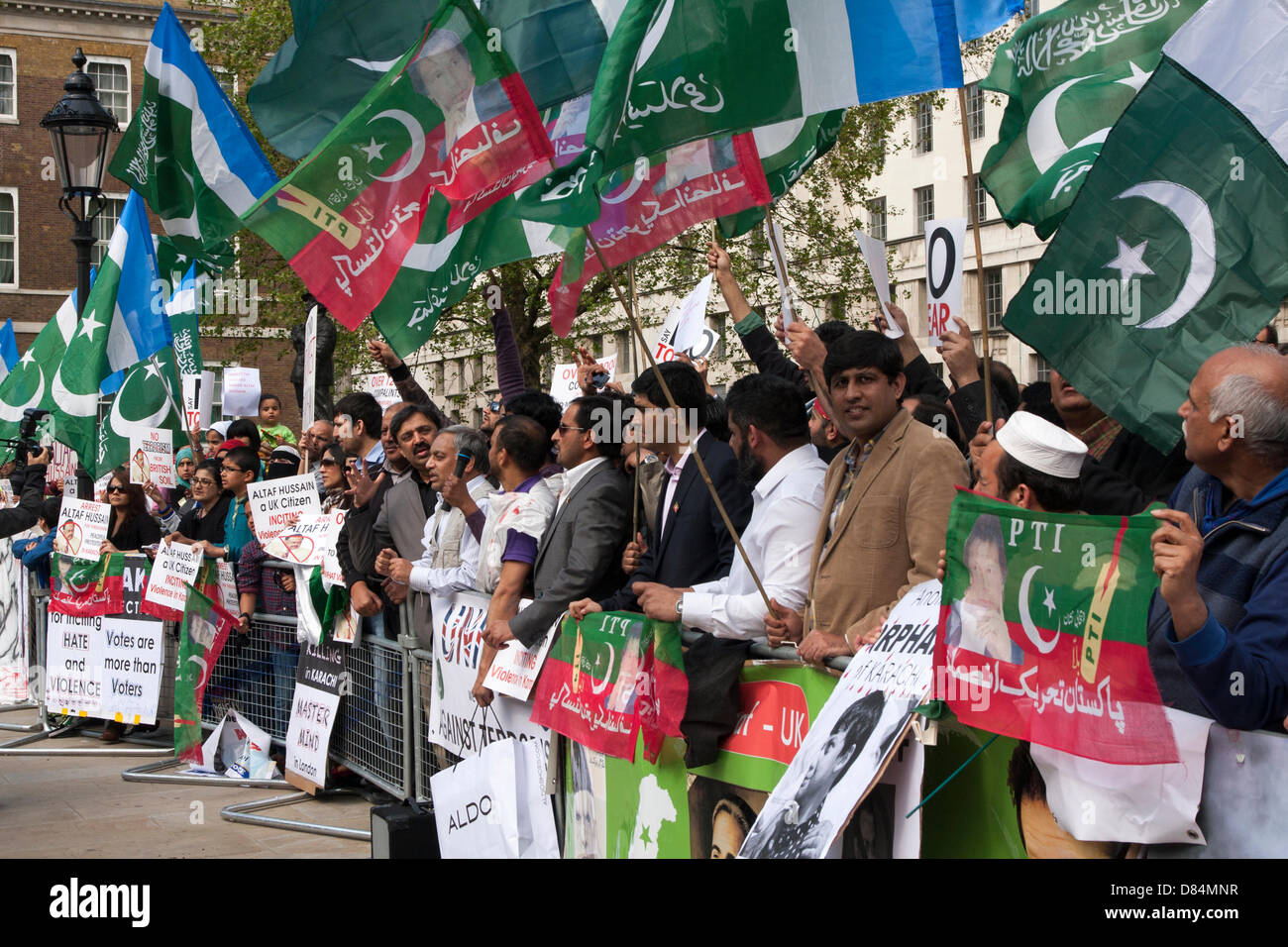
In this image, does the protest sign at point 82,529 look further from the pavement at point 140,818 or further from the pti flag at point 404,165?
the pti flag at point 404,165

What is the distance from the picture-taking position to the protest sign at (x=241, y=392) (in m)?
14.6

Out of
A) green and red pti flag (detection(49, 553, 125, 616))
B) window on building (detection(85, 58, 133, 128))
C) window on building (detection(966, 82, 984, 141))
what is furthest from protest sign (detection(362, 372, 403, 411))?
window on building (detection(85, 58, 133, 128))

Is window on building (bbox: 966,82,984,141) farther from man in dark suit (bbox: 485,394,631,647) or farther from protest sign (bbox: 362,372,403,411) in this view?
man in dark suit (bbox: 485,394,631,647)

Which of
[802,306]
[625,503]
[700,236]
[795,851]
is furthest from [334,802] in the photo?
[802,306]

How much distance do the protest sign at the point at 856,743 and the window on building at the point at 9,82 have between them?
47.0 metres

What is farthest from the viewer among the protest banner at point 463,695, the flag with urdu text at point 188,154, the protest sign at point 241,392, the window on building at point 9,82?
the window on building at point 9,82

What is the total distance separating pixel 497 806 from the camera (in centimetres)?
613

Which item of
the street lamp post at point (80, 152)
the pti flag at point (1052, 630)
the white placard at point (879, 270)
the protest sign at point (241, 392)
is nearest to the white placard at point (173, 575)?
the street lamp post at point (80, 152)

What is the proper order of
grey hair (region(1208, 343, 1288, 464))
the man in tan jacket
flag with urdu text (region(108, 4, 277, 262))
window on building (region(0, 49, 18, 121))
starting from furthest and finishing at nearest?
window on building (region(0, 49, 18, 121)), flag with urdu text (region(108, 4, 277, 262)), the man in tan jacket, grey hair (region(1208, 343, 1288, 464))

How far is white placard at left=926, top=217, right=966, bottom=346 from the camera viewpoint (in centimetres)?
564

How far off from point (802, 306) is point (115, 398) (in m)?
24.3

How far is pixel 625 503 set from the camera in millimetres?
6289

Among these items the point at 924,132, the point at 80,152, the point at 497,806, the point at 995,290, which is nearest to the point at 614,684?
the point at 497,806

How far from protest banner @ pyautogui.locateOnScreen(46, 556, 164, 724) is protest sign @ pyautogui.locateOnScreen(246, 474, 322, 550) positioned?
7.32 ft
